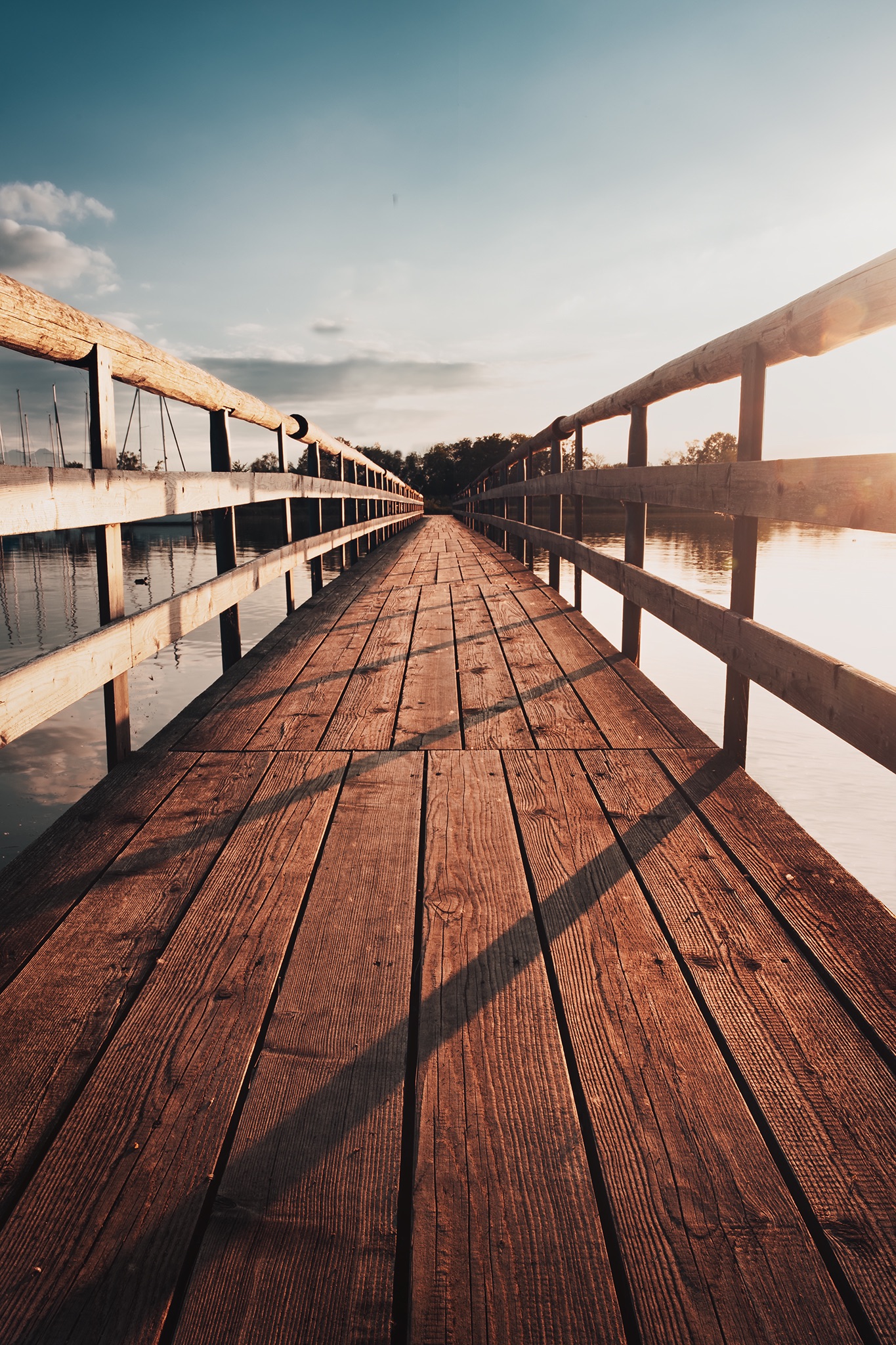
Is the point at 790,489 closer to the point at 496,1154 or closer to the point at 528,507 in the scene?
Result: the point at 496,1154

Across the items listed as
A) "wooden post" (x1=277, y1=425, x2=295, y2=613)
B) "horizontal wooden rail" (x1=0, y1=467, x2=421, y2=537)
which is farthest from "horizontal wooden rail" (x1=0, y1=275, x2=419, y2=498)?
"wooden post" (x1=277, y1=425, x2=295, y2=613)

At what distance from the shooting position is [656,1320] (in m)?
0.76

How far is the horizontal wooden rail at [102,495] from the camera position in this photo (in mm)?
1479

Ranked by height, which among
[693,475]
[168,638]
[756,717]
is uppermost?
[693,475]

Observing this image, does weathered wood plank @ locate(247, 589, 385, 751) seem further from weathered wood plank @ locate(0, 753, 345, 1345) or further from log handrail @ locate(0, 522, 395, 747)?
weathered wood plank @ locate(0, 753, 345, 1345)

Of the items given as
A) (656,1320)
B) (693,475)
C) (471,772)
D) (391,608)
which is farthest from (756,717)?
(656,1320)

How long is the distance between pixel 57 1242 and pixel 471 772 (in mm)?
1386

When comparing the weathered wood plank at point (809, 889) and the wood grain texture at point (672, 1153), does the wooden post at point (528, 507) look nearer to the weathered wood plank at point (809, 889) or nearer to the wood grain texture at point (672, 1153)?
the weathered wood plank at point (809, 889)

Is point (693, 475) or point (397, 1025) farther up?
point (693, 475)

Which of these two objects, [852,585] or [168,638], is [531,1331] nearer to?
[168,638]

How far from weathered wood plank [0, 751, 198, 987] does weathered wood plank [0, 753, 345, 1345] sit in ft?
0.81

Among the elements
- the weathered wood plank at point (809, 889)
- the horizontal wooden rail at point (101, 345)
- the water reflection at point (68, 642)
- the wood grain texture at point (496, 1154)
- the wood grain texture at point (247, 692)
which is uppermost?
the horizontal wooden rail at point (101, 345)

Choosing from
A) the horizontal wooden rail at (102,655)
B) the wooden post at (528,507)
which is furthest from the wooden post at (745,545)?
the wooden post at (528,507)

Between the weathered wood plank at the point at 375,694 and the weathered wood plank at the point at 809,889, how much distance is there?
882 mm
